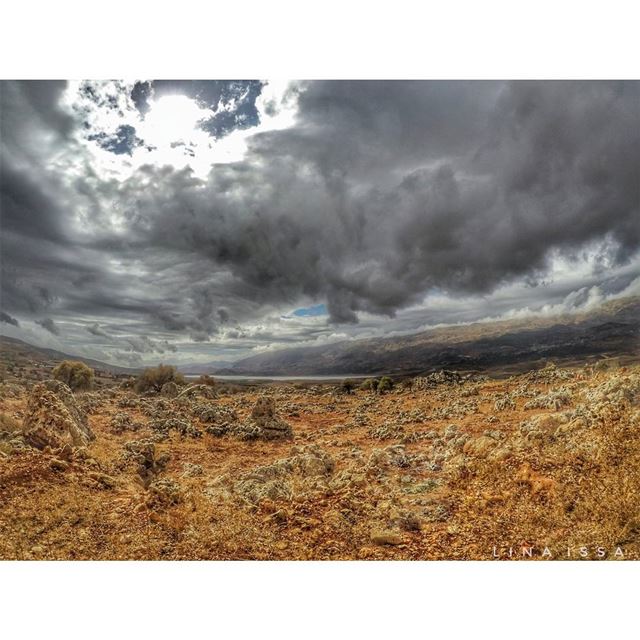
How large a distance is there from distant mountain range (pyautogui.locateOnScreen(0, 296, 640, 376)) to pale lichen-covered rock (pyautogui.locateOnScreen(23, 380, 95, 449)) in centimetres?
59

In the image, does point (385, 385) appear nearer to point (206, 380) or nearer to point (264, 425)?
point (264, 425)

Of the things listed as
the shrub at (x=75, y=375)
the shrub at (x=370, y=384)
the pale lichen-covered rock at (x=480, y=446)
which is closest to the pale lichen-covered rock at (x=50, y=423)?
the shrub at (x=75, y=375)

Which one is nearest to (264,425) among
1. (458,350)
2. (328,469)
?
(328,469)

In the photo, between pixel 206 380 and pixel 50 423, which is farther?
pixel 206 380

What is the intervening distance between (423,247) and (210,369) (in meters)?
3.53

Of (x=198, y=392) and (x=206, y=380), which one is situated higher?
(x=206, y=380)

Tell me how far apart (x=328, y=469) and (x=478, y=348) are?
8.94 ft

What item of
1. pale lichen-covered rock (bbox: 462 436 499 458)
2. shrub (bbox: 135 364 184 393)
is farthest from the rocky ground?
shrub (bbox: 135 364 184 393)

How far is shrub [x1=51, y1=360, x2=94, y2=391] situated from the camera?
6.16 m

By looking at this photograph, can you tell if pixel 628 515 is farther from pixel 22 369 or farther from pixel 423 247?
pixel 22 369

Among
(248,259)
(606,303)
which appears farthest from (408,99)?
(606,303)

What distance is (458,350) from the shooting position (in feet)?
20.2

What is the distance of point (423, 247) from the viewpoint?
19.8ft

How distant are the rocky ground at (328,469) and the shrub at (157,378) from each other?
0.13 metres
